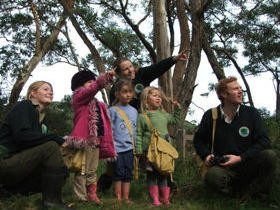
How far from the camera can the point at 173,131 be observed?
8.43 metres

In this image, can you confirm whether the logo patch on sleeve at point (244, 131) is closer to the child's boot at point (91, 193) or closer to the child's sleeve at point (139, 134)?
the child's sleeve at point (139, 134)

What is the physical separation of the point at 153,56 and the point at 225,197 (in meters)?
9.23

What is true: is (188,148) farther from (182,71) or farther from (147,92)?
(182,71)

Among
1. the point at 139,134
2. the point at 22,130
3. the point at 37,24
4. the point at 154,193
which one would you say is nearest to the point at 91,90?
the point at 139,134

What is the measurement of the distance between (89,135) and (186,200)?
1.33 m

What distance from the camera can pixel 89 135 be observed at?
17.4 ft

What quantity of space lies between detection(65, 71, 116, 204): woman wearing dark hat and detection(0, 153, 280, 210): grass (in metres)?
0.20

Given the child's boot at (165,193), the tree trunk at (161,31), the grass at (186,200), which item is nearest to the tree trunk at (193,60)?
the tree trunk at (161,31)

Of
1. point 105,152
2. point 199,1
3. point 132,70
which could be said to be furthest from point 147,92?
point 199,1

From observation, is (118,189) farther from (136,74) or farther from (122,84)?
(136,74)

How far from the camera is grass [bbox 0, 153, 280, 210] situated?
4973 mm

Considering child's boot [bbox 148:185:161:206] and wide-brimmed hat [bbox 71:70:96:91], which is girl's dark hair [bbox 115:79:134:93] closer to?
wide-brimmed hat [bbox 71:70:96:91]

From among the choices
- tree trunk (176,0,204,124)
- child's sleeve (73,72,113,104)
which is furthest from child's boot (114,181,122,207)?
tree trunk (176,0,204,124)

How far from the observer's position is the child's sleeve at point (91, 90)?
5.14 metres
